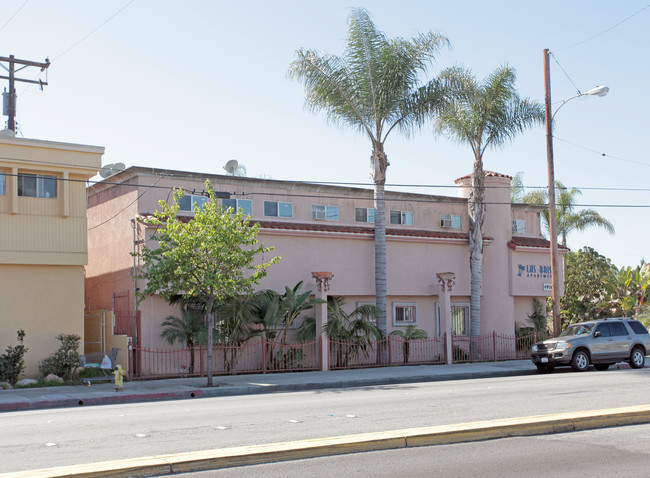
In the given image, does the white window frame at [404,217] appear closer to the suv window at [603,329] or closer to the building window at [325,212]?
the building window at [325,212]

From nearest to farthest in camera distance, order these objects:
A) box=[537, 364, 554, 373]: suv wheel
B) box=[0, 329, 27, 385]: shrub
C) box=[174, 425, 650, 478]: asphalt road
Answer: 1. box=[174, 425, 650, 478]: asphalt road
2. box=[0, 329, 27, 385]: shrub
3. box=[537, 364, 554, 373]: suv wheel

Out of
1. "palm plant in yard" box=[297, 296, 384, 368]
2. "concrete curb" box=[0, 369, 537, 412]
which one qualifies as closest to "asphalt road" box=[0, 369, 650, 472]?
"concrete curb" box=[0, 369, 537, 412]

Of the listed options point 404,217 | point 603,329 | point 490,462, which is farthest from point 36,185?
point 603,329

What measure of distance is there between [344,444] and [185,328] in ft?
47.6

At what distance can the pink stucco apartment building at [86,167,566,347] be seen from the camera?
24.3 m

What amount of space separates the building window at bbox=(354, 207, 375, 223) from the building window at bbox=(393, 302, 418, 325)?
3.51 metres

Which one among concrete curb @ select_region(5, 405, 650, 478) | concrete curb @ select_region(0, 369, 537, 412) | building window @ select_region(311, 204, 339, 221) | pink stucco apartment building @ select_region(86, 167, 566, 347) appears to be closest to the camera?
concrete curb @ select_region(5, 405, 650, 478)

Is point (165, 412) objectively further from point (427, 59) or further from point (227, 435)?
point (427, 59)

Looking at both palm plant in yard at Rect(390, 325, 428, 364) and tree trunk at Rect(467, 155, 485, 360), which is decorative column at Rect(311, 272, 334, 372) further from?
tree trunk at Rect(467, 155, 485, 360)

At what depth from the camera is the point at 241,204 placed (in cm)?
2605

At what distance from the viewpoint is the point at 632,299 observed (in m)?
39.3

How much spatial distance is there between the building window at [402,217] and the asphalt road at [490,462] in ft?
64.7

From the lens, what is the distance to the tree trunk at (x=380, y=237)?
2559 centimetres

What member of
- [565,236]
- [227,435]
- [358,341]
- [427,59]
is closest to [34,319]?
[358,341]
